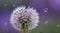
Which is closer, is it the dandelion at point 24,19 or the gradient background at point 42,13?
the dandelion at point 24,19

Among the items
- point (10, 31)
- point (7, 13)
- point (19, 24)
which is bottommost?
point (19, 24)

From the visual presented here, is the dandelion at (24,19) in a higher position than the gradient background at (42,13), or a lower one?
lower

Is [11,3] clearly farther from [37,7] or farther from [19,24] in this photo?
[19,24]

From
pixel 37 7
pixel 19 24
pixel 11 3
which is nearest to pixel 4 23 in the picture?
pixel 11 3

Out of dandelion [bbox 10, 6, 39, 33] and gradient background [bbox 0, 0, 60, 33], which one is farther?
gradient background [bbox 0, 0, 60, 33]

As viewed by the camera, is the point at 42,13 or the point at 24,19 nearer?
the point at 24,19

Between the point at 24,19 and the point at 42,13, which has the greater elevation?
the point at 42,13

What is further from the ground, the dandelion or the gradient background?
the gradient background

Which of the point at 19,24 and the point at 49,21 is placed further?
the point at 49,21
